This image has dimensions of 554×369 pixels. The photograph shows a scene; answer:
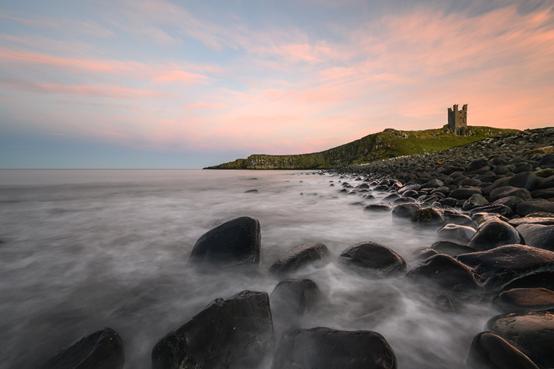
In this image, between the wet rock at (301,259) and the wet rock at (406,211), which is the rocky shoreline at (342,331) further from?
the wet rock at (406,211)

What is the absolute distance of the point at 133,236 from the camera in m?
5.23

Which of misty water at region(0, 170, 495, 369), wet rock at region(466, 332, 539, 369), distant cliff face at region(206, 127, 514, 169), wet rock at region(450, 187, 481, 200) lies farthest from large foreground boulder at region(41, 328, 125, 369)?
distant cliff face at region(206, 127, 514, 169)

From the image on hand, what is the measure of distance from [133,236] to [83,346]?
150 inches

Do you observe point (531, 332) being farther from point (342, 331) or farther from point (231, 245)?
point (231, 245)

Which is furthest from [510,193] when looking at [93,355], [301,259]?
[93,355]

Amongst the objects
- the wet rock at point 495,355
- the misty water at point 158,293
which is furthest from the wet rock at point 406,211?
the wet rock at point 495,355

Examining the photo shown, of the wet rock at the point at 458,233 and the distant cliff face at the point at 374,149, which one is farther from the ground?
the distant cliff face at the point at 374,149

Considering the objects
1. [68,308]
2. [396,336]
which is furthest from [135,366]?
[396,336]

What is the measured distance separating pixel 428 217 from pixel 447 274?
279 cm

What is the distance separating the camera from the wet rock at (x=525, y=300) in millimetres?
1965

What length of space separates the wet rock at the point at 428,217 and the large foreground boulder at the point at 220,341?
13.8 ft

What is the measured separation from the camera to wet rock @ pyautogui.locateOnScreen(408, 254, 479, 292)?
2.46 meters

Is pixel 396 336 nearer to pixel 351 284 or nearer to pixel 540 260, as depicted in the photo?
pixel 351 284

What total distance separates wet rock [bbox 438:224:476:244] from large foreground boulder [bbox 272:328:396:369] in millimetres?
2988
